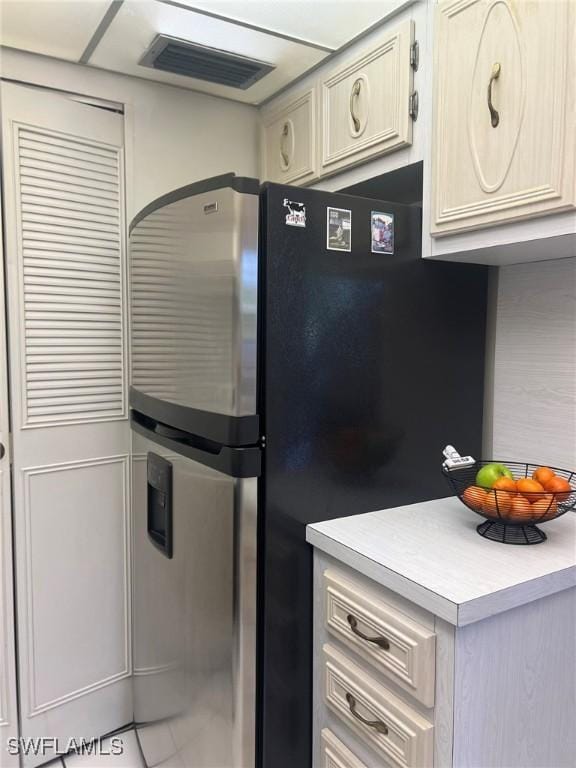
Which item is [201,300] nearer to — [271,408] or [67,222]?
[271,408]

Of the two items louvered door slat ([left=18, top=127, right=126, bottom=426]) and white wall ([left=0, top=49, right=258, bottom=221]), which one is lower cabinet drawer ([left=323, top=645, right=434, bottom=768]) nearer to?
louvered door slat ([left=18, top=127, right=126, bottom=426])

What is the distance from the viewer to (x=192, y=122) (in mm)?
1894

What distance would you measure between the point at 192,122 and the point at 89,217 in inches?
19.2

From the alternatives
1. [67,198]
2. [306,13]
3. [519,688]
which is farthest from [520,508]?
[67,198]

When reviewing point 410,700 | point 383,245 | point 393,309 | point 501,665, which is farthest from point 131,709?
point 383,245

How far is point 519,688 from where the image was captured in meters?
1.04

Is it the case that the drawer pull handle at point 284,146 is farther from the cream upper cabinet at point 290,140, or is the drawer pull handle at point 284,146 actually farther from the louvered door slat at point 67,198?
the louvered door slat at point 67,198

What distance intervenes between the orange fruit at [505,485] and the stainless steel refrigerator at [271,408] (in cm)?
31

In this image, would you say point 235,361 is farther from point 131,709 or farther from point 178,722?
point 131,709

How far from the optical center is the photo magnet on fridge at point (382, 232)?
1.32 metres

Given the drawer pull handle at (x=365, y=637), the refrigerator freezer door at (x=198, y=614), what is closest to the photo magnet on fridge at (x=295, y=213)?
the refrigerator freezer door at (x=198, y=614)

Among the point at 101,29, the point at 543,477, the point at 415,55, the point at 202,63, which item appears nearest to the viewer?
the point at 543,477

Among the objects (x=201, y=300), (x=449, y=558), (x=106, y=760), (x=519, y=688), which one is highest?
(x=201, y=300)

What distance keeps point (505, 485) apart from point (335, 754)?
0.69m
